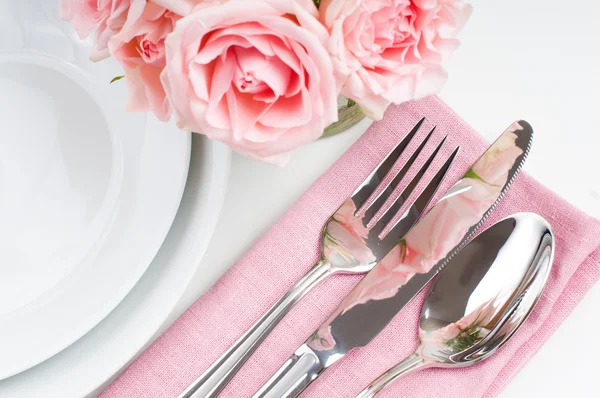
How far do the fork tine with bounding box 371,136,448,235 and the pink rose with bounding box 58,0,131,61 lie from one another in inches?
8.8

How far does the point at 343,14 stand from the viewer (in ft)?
0.76

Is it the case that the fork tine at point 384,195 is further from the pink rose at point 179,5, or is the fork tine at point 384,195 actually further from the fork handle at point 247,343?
the pink rose at point 179,5

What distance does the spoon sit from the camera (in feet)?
1.33

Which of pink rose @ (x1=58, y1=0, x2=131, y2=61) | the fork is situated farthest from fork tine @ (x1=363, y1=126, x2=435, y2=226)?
pink rose @ (x1=58, y1=0, x2=131, y2=61)

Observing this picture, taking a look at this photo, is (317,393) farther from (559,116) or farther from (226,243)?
(559,116)

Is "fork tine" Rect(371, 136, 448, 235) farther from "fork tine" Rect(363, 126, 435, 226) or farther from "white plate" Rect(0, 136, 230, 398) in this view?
"white plate" Rect(0, 136, 230, 398)

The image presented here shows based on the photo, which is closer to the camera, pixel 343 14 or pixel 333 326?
pixel 343 14

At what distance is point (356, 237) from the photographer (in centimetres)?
42

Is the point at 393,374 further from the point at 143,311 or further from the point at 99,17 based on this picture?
the point at 99,17

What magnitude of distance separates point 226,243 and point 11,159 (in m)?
0.16

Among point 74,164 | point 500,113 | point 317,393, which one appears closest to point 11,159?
point 74,164

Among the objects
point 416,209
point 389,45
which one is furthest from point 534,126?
point 389,45

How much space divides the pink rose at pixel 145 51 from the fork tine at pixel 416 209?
0.21 m

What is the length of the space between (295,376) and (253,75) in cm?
24
